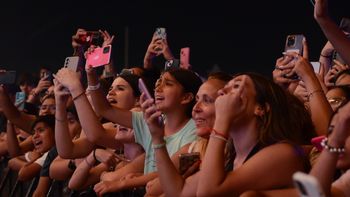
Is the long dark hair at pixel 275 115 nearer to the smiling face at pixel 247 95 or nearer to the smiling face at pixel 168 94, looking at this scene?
the smiling face at pixel 247 95

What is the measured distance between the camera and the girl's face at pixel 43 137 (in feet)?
16.9

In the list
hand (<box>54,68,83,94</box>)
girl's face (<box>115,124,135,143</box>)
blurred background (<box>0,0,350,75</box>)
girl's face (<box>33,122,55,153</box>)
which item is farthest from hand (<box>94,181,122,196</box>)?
blurred background (<box>0,0,350,75</box>)

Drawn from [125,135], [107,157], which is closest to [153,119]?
[125,135]

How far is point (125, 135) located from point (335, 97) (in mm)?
1038

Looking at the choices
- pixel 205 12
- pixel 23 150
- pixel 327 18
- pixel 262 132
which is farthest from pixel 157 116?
pixel 205 12

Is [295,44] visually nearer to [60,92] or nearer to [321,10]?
[321,10]

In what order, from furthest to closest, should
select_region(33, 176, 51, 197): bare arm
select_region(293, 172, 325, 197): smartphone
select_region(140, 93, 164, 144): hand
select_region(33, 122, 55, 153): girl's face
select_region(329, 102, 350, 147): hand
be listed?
select_region(33, 122, 55, 153): girl's face, select_region(33, 176, 51, 197): bare arm, select_region(140, 93, 164, 144): hand, select_region(329, 102, 350, 147): hand, select_region(293, 172, 325, 197): smartphone

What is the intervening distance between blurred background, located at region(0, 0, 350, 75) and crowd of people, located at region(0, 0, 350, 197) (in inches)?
94.0

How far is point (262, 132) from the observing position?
8.77 feet

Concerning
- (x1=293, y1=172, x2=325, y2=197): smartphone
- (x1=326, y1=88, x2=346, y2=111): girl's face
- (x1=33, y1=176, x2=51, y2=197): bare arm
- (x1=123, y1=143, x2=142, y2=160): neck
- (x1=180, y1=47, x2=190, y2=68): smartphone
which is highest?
(x1=293, y1=172, x2=325, y2=197): smartphone

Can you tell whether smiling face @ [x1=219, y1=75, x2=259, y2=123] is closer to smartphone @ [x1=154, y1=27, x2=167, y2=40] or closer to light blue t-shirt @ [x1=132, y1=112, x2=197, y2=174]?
light blue t-shirt @ [x1=132, y1=112, x2=197, y2=174]

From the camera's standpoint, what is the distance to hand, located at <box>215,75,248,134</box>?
2627 millimetres

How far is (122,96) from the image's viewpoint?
4.08m

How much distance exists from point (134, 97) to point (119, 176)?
56 cm
